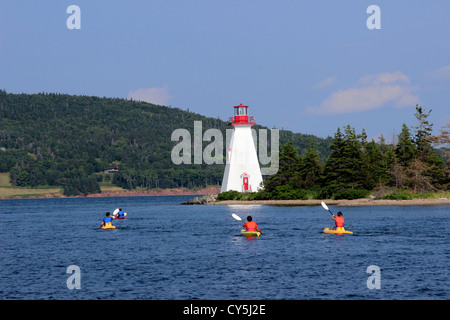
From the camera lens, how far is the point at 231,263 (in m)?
34.6

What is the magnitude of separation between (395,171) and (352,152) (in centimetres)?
694

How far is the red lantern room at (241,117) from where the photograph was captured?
92.8 m

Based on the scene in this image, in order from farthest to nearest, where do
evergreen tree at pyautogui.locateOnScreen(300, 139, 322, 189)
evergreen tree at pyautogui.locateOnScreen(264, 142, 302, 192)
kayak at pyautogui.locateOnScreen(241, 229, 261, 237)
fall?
evergreen tree at pyautogui.locateOnScreen(264, 142, 302, 192) → evergreen tree at pyautogui.locateOnScreen(300, 139, 322, 189) → kayak at pyautogui.locateOnScreen(241, 229, 261, 237)

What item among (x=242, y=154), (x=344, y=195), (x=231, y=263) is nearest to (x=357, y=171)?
(x=344, y=195)

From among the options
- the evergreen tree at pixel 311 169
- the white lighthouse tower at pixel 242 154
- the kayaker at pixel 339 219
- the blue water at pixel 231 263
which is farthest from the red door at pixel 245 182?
the kayaker at pixel 339 219

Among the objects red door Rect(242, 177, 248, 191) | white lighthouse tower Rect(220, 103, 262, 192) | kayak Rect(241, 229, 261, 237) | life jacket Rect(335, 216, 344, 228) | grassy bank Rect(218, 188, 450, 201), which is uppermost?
white lighthouse tower Rect(220, 103, 262, 192)

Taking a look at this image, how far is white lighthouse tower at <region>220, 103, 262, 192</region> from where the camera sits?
9225cm

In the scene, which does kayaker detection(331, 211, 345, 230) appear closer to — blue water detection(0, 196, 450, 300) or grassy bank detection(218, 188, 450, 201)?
blue water detection(0, 196, 450, 300)

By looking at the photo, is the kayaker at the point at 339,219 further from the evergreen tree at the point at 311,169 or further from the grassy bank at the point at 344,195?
the evergreen tree at the point at 311,169

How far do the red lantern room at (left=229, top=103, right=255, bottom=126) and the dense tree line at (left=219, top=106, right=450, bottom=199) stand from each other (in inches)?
369

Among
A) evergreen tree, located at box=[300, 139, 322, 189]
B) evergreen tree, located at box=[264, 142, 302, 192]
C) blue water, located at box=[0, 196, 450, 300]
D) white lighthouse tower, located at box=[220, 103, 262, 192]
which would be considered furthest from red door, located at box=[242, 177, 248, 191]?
blue water, located at box=[0, 196, 450, 300]
